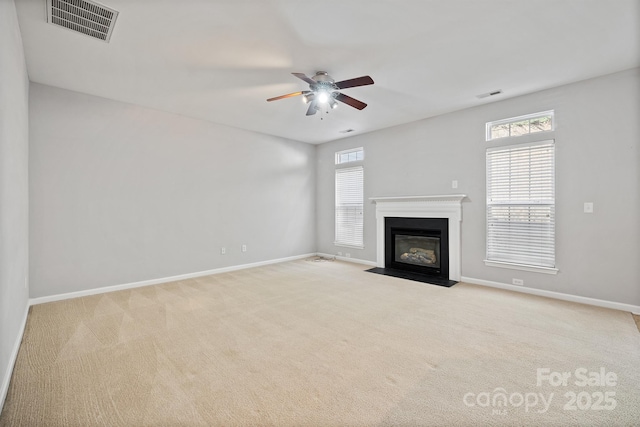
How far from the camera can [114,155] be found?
4.34 meters

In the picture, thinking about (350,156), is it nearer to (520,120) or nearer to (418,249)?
(418,249)

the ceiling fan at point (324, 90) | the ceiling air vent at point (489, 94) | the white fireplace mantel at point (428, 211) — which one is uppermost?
the ceiling air vent at point (489, 94)

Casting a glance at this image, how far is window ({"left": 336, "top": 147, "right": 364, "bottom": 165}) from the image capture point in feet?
21.2

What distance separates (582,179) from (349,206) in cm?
403

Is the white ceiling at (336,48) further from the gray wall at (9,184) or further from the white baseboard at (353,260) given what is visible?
the white baseboard at (353,260)

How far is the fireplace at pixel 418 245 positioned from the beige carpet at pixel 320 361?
1.20m

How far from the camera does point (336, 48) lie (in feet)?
9.56

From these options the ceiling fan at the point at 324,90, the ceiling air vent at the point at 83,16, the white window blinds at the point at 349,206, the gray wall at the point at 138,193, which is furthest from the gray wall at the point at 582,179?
the ceiling air vent at the point at 83,16

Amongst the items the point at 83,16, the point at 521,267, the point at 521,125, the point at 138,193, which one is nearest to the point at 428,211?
the point at 521,267

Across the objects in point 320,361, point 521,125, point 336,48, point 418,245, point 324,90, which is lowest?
point 320,361

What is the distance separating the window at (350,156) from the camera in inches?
255

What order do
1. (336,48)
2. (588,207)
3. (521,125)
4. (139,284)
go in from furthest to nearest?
1. (139,284)
2. (521,125)
3. (588,207)
4. (336,48)

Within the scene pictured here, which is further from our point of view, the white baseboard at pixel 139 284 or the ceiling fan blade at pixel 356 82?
the white baseboard at pixel 139 284

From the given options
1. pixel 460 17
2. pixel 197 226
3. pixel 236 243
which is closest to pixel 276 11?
pixel 460 17
